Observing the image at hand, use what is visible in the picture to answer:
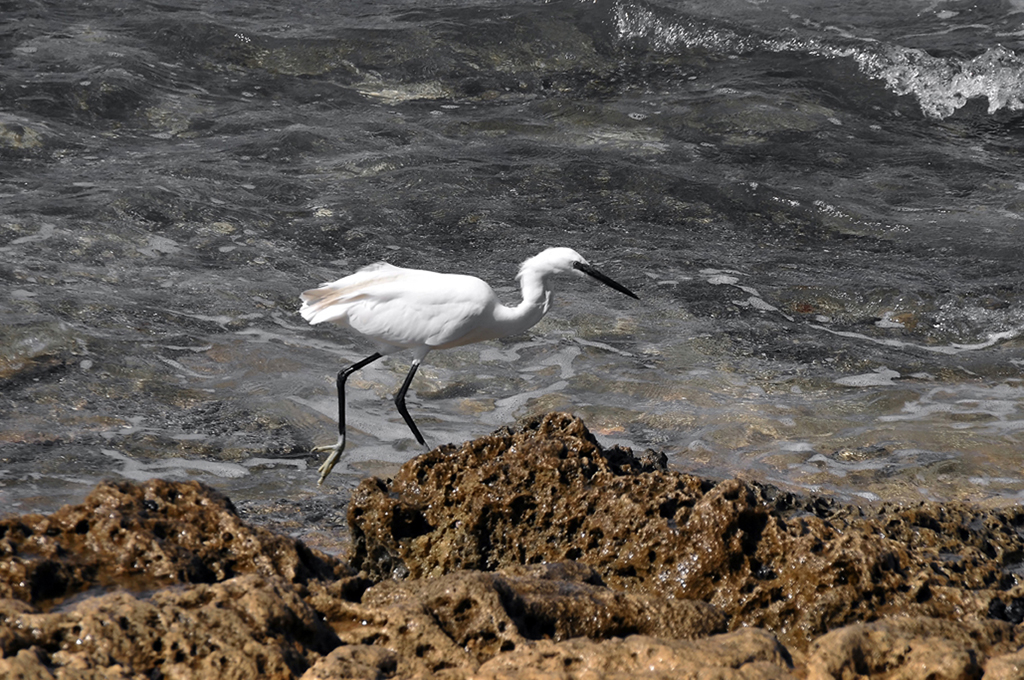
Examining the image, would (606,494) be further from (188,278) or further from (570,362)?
(188,278)

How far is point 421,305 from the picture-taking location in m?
5.32

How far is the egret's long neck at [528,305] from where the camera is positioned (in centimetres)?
549

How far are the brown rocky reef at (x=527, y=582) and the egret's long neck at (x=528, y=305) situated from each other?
1327mm

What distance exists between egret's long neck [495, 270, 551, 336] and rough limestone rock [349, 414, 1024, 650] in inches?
52.9

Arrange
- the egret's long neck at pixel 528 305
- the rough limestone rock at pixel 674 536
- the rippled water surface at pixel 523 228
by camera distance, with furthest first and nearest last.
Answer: the rippled water surface at pixel 523 228, the egret's long neck at pixel 528 305, the rough limestone rock at pixel 674 536

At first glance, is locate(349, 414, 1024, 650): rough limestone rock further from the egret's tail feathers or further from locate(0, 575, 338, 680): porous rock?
the egret's tail feathers

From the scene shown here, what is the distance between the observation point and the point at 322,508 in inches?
194

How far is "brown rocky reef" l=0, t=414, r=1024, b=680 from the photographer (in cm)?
250

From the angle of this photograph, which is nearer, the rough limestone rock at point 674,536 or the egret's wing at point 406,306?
the rough limestone rock at point 674,536

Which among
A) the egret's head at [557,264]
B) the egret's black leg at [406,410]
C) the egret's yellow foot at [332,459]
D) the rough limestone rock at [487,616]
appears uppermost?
the egret's head at [557,264]

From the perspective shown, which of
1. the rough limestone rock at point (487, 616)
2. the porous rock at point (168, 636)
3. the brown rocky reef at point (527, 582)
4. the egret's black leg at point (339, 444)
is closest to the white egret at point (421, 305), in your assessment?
the egret's black leg at point (339, 444)

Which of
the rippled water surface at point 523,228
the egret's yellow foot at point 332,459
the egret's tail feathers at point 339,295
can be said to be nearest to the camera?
the egret's yellow foot at point 332,459

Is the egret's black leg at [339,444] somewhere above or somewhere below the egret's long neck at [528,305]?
below

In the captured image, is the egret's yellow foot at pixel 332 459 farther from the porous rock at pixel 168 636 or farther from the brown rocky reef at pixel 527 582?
the porous rock at pixel 168 636
